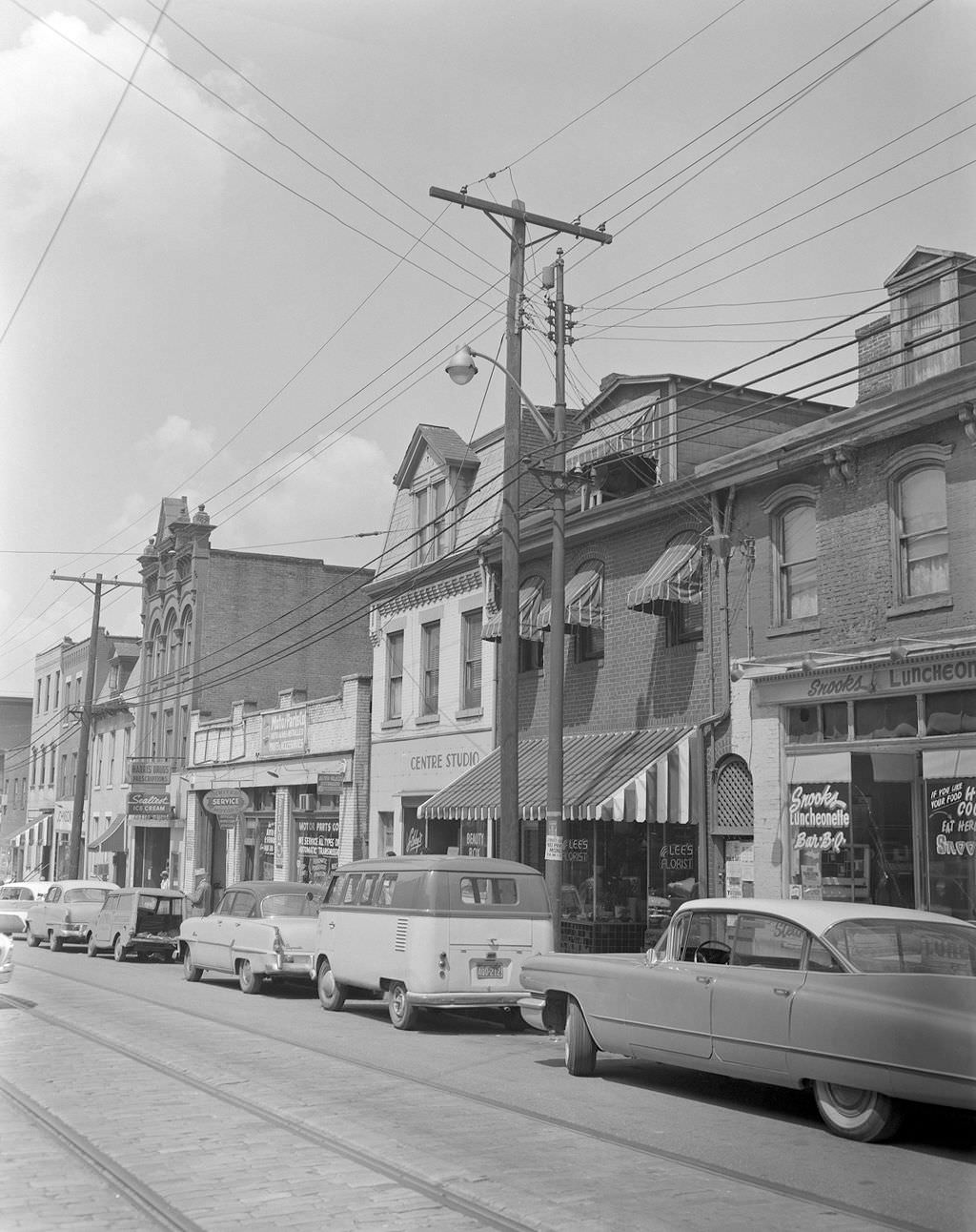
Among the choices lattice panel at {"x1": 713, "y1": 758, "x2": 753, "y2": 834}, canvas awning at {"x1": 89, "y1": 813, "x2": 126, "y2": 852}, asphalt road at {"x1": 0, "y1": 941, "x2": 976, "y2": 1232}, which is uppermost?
lattice panel at {"x1": 713, "y1": 758, "x2": 753, "y2": 834}

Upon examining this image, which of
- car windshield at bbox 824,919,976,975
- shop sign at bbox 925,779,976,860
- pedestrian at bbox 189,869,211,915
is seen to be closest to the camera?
car windshield at bbox 824,919,976,975

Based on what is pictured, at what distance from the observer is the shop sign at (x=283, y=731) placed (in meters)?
34.3

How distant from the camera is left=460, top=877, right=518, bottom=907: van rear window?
15500mm

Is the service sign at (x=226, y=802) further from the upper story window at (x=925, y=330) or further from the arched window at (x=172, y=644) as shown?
the upper story window at (x=925, y=330)

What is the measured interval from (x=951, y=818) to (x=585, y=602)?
805 cm

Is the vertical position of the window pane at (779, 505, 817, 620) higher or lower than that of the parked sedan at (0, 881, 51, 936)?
higher

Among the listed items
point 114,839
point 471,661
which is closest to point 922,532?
point 471,661

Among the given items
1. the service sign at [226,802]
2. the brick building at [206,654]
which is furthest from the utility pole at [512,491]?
the brick building at [206,654]

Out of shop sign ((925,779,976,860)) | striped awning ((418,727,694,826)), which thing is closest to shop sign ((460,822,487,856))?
striped awning ((418,727,694,826))

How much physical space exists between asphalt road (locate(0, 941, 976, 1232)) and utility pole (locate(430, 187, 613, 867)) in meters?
4.66

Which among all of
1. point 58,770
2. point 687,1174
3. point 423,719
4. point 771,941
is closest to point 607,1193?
point 687,1174

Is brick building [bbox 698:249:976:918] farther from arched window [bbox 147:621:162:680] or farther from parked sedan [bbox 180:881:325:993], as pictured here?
arched window [bbox 147:621:162:680]

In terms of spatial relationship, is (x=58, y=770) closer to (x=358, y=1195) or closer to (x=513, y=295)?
(x=513, y=295)

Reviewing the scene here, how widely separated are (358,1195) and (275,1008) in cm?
1030
